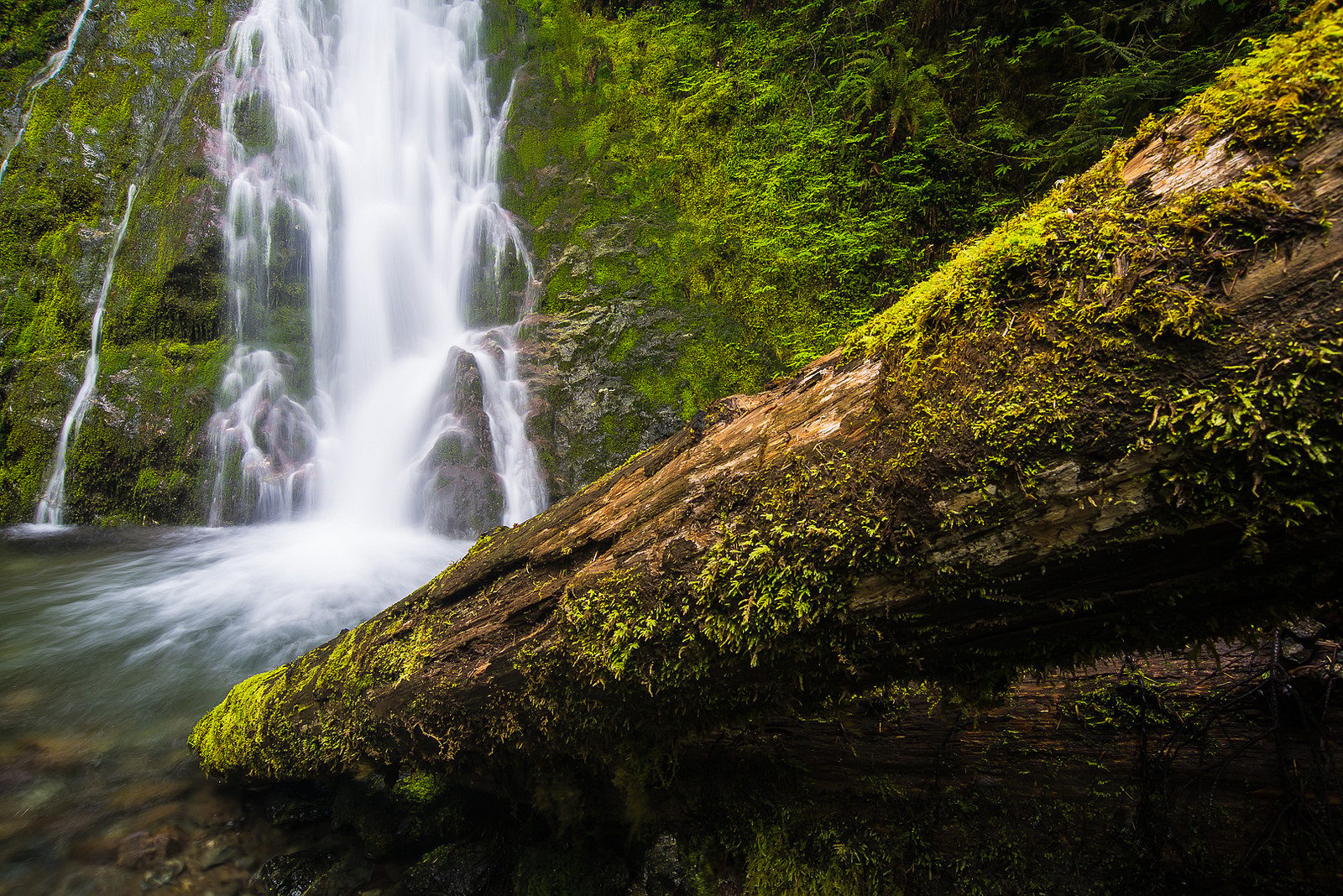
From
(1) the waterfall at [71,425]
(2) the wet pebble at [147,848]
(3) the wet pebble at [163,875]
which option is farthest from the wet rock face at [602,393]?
(1) the waterfall at [71,425]

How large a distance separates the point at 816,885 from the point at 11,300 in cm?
1617

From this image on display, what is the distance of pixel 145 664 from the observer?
5527 millimetres

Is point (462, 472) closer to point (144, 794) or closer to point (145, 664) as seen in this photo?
point (145, 664)

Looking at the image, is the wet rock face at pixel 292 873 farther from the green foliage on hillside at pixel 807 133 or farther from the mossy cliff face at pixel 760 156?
the green foliage on hillside at pixel 807 133

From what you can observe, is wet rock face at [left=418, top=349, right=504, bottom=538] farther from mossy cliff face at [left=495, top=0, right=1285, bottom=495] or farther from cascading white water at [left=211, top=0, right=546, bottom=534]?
mossy cliff face at [left=495, top=0, right=1285, bottom=495]

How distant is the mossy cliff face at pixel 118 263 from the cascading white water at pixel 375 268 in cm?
57

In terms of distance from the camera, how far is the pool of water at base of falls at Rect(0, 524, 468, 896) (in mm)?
3562

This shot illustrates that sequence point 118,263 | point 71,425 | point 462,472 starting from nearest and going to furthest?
point 462,472 → point 71,425 → point 118,263

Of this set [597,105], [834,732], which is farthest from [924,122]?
[834,732]

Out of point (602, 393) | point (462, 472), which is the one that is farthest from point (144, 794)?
point (602, 393)

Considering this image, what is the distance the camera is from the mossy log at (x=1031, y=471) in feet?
3.57

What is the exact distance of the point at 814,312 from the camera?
8.02m

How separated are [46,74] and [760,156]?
615 inches

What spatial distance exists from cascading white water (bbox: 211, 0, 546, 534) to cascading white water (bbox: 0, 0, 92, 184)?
3.36 metres
